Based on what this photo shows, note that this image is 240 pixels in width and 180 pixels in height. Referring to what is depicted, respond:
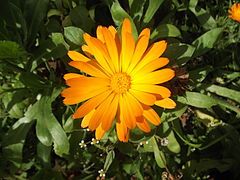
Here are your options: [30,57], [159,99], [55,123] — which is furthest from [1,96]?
[159,99]

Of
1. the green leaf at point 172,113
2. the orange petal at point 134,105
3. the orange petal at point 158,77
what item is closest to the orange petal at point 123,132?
the orange petal at point 134,105

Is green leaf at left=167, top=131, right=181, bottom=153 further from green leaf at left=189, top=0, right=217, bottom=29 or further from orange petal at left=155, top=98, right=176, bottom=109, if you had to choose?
green leaf at left=189, top=0, right=217, bottom=29

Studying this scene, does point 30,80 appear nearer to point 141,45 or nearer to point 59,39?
point 59,39

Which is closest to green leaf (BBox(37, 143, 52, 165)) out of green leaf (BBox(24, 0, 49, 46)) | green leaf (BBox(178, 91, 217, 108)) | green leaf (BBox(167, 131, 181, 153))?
green leaf (BBox(24, 0, 49, 46))

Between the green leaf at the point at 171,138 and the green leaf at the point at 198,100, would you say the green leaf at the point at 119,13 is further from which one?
the green leaf at the point at 171,138

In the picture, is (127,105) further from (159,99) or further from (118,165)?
(118,165)
